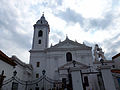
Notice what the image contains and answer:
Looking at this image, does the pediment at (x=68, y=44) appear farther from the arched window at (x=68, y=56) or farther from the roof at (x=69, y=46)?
the arched window at (x=68, y=56)

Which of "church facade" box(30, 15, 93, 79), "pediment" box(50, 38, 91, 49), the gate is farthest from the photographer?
"pediment" box(50, 38, 91, 49)

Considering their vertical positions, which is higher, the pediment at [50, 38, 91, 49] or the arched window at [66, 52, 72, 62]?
the pediment at [50, 38, 91, 49]

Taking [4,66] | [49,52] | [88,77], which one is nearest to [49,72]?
[49,52]

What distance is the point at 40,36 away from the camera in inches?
1088

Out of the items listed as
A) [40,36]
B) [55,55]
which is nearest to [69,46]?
[55,55]

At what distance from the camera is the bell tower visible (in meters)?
26.3

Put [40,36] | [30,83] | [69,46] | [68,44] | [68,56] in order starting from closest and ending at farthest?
1. [30,83]
2. [68,56]
3. [69,46]
4. [68,44]
5. [40,36]

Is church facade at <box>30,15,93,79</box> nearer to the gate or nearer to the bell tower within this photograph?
the bell tower

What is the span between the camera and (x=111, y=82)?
5156mm

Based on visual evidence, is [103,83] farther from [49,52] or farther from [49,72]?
[49,52]

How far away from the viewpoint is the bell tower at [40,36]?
1035 inches

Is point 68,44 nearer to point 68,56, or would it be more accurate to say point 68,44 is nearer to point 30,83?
point 68,56

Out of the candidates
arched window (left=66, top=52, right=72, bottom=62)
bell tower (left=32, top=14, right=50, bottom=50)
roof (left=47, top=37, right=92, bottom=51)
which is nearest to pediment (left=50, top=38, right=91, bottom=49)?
roof (left=47, top=37, right=92, bottom=51)

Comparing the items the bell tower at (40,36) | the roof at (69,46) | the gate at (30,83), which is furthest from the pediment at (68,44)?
the gate at (30,83)
